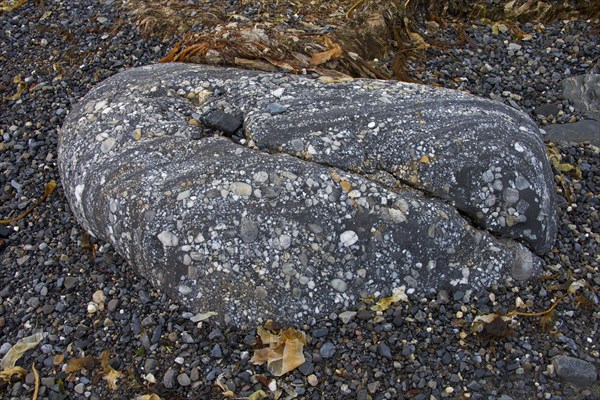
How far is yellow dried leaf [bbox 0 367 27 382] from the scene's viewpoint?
2877 millimetres

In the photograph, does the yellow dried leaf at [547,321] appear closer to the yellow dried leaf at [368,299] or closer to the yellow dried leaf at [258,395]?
the yellow dried leaf at [368,299]

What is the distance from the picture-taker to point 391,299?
116 inches

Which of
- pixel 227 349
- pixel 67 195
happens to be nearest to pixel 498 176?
pixel 227 349

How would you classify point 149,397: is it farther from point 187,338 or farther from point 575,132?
point 575,132

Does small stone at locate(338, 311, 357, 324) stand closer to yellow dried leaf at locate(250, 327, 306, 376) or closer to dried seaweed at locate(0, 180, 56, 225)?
yellow dried leaf at locate(250, 327, 306, 376)

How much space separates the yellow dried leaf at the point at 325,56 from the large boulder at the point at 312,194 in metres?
0.53

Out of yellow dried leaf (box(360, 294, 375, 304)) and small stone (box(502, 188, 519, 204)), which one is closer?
yellow dried leaf (box(360, 294, 375, 304))

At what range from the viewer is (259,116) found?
3256 mm

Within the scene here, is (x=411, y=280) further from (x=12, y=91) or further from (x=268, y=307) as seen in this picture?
(x=12, y=91)

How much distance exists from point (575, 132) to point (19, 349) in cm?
327

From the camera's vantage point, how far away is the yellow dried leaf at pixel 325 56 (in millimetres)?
3875

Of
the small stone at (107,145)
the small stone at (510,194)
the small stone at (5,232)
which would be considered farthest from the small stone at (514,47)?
the small stone at (5,232)

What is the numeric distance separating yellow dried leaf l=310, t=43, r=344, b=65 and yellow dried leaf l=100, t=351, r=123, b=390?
2039 millimetres

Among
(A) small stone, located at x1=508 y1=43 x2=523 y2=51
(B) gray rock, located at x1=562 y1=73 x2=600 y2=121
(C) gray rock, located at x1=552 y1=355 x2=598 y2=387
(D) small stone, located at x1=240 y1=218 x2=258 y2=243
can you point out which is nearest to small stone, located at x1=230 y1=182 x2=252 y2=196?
(D) small stone, located at x1=240 y1=218 x2=258 y2=243
